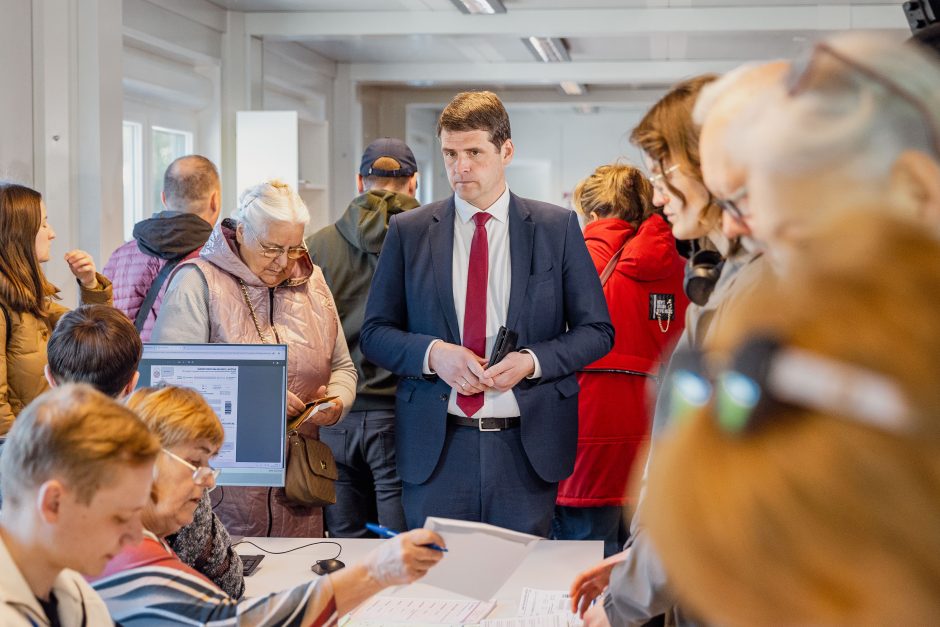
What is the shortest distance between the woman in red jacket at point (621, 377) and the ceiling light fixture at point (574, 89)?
7348 millimetres

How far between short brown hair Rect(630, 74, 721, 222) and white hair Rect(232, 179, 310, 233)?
1.48 metres

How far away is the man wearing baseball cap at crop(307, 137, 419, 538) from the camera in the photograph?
3.59 meters

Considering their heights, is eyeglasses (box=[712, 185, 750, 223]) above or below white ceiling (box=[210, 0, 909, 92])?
below

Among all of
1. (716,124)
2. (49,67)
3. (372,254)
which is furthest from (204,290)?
(49,67)

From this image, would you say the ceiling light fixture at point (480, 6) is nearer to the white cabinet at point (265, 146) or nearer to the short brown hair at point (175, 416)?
the white cabinet at point (265, 146)

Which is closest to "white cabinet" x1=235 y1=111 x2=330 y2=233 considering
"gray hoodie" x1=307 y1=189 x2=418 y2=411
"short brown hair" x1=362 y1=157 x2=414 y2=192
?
"short brown hair" x1=362 y1=157 x2=414 y2=192

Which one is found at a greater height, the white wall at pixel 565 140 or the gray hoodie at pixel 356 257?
the white wall at pixel 565 140

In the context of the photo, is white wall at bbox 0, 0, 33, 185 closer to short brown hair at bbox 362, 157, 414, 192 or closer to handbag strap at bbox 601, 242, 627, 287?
short brown hair at bbox 362, 157, 414, 192

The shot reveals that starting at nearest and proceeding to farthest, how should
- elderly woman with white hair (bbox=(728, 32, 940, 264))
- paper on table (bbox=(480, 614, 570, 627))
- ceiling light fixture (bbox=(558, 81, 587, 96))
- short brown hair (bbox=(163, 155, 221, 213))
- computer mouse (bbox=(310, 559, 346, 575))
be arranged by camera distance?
elderly woman with white hair (bbox=(728, 32, 940, 264))
paper on table (bbox=(480, 614, 570, 627))
computer mouse (bbox=(310, 559, 346, 575))
short brown hair (bbox=(163, 155, 221, 213))
ceiling light fixture (bbox=(558, 81, 587, 96))

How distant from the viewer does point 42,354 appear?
10.5 ft

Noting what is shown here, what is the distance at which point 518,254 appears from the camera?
3.02 metres

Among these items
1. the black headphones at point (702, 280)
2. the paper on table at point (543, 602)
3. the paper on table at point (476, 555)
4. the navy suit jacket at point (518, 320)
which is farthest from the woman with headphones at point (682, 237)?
the navy suit jacket at point (518, 320)

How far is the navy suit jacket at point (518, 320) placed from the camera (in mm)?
2965

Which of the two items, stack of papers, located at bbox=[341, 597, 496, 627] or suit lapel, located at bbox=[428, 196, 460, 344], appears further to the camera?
suit lapel, located at bbox=[428, 196, 460, 344]
